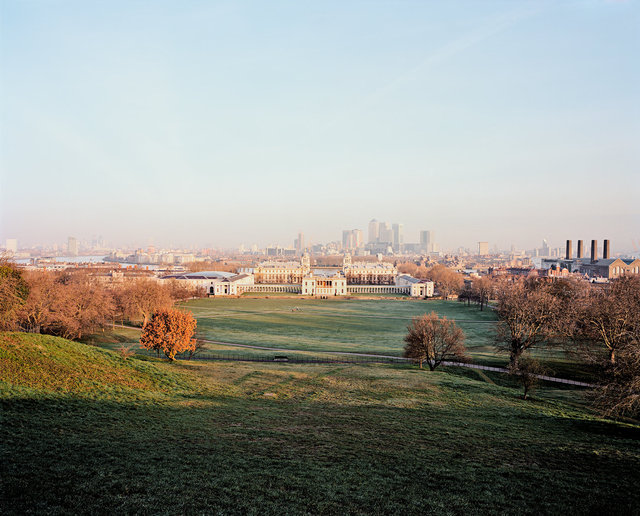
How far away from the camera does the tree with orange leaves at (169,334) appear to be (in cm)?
3291

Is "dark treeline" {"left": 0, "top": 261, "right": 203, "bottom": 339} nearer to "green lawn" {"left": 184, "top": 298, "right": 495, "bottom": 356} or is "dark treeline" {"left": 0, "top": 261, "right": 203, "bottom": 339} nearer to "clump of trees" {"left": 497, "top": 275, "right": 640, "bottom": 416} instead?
"green lawn" {"left": 184, "top": 298, "right": 495, "bottom": 356}

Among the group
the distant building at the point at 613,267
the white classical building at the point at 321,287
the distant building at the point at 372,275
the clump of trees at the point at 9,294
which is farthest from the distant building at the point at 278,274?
the clump of trees at the point at 9,294

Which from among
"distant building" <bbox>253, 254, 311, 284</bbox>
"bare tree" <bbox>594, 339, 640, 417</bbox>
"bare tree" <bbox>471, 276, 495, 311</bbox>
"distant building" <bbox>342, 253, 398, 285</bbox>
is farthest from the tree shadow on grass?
"distant building" <bbox>342, 253, 398, 285</bbox>

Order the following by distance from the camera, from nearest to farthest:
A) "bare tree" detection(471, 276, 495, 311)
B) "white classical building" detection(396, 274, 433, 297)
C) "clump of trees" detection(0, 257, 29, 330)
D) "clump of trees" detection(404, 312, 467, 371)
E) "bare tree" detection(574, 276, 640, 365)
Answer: "clump of trees" detection(0, 257, 29, 330)
"bare tree" detection(574, 276, 640, 365)
"clump of trees" detection(404, 312, 467, 371)
"bare tree" detection(471, 276, 495, 311)
"white classical building" detection(396, 274, 433, 297)

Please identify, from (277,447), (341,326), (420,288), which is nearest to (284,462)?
(277,447)

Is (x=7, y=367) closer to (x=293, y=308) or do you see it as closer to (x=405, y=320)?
(x=405, y=320)

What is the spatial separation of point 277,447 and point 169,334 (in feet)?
70.3

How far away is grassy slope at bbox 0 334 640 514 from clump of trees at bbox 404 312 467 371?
33.6 feet

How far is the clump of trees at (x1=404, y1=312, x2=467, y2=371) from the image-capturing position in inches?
1388

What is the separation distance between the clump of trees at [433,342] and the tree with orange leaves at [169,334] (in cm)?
1744

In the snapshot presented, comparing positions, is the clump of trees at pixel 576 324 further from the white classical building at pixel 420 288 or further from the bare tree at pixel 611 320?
the white classical building at pixel 420 288

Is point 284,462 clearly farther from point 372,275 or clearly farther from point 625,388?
point 372,275

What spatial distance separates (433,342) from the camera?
35.9 meters

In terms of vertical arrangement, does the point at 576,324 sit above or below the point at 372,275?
above
